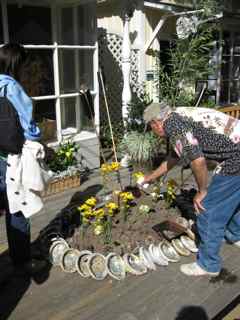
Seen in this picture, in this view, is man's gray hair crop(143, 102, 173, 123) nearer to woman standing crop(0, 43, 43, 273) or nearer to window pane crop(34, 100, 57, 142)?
woman standing crop(0, 43, 43, 273)

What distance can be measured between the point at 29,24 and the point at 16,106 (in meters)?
2.53

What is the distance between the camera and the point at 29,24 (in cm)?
443

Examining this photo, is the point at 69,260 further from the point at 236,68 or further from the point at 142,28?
the point at 236,68

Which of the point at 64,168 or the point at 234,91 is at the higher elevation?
the point at 234,91

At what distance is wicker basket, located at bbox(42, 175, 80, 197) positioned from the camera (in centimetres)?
436

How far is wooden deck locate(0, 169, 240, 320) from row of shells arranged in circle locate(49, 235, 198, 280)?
0.05 meters

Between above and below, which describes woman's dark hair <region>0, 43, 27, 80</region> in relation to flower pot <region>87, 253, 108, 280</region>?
above

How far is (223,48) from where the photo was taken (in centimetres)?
856

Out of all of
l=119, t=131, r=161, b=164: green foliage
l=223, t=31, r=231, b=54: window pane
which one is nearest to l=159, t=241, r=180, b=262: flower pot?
l=119, t=131, r=161, b=164: green foliage

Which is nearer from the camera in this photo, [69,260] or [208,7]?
[69,260]

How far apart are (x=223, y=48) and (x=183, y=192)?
232 inches

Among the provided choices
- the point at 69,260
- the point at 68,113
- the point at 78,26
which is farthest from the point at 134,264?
the point at 78,26

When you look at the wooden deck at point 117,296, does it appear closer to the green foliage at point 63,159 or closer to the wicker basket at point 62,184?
the wicker basket at point 62,184

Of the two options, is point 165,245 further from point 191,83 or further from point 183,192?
point 191,83
